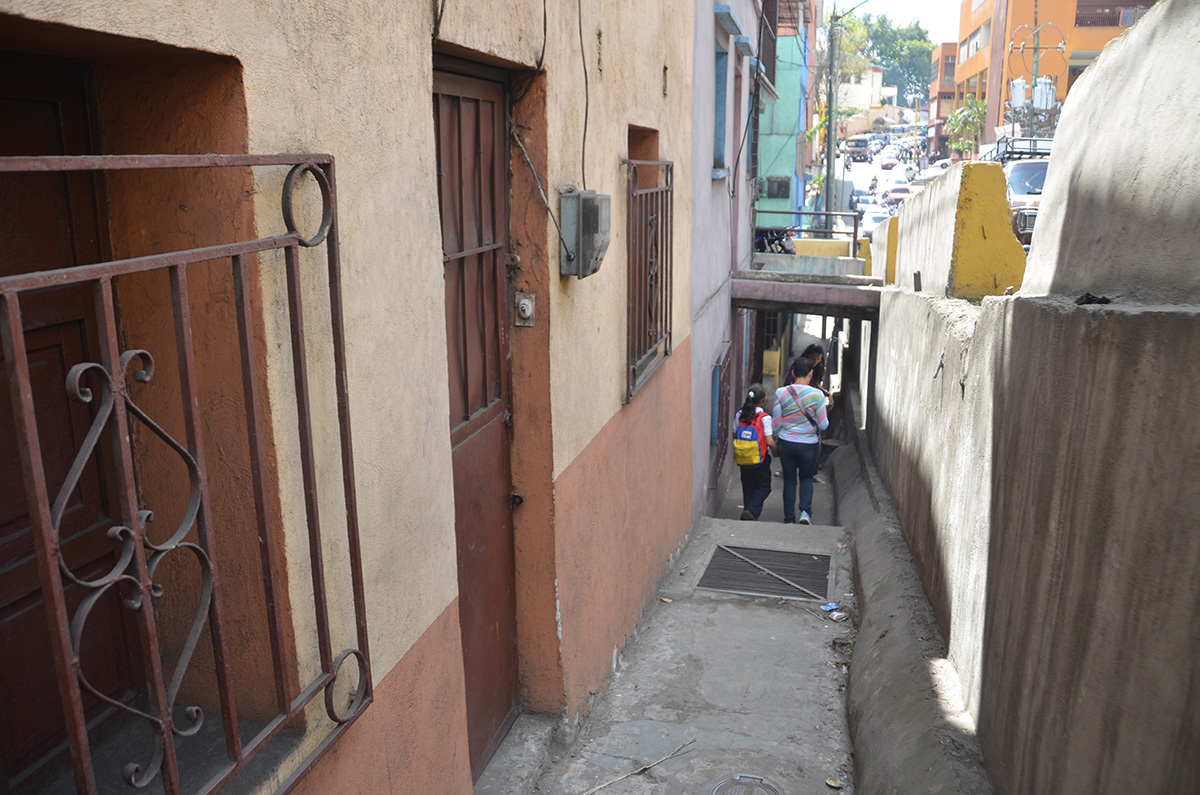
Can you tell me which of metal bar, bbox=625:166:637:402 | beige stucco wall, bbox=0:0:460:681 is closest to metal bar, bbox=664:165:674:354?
metal bar, bbox=625:166:637:402

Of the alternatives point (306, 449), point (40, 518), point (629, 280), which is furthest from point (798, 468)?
point (40, 518)

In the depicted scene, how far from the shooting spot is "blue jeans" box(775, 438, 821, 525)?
10023mm

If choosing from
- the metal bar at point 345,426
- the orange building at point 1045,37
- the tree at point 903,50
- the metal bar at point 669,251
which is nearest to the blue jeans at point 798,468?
the metal bar at point 669,251

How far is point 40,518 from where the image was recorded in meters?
1.46

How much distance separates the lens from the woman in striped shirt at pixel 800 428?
9766mm

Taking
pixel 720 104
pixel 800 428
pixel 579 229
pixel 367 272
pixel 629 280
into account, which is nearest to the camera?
pixel 367 272

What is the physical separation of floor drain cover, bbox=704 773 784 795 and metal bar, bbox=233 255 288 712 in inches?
113

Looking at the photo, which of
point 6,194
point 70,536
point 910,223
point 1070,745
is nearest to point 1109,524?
point 1070,745

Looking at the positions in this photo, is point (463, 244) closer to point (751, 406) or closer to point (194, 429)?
point (194, 429)

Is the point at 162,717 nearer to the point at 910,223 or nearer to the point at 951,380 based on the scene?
the point at 951,380

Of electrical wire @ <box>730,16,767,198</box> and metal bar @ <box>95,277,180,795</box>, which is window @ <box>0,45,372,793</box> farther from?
electrical wire @ <box>730,16,767,198</box>

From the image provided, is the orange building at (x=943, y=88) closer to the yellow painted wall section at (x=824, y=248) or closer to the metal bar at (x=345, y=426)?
the yellow painted wall section at (x=824, y=248)

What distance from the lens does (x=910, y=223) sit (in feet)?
30.2

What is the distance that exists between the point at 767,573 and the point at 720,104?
530 centimetres
